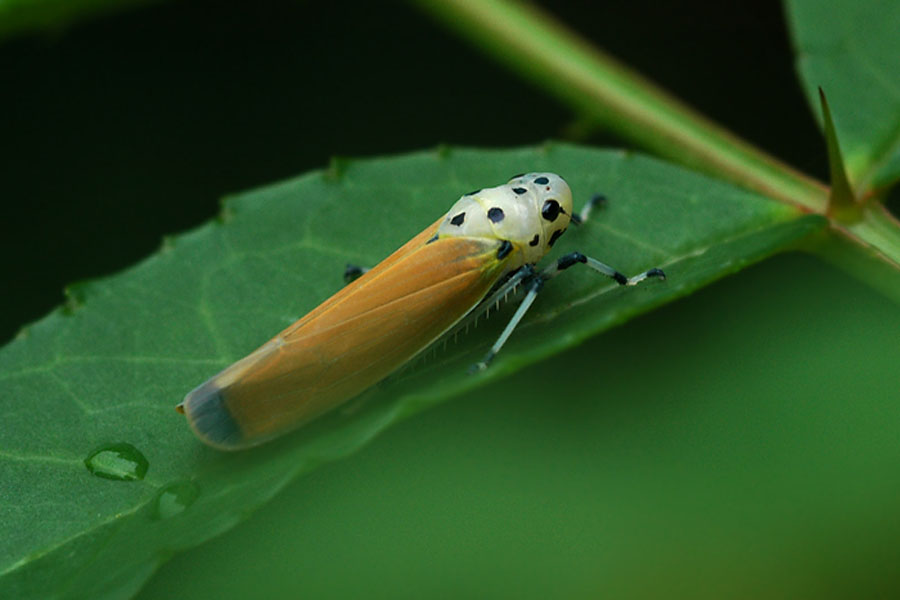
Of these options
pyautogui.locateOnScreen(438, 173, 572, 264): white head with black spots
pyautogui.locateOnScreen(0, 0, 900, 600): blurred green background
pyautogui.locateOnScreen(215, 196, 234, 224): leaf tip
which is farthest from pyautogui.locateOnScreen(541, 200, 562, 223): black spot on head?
pyautogui.locateOnScreen(215, 196, 234, 224): leaf tip

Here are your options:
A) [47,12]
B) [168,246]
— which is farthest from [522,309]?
[47,12]

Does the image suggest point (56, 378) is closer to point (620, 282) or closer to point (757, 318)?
point (620, 282)

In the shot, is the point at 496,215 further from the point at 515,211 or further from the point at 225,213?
the point at 225,213

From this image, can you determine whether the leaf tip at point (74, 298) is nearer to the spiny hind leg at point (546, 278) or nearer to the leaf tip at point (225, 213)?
the leaf tip at point (225, 213)

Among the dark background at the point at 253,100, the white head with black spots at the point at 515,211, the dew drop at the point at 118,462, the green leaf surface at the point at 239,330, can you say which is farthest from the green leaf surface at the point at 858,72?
the dew drop at the point at 118,462

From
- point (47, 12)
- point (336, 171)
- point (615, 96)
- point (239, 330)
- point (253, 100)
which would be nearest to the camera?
point (239, 330)

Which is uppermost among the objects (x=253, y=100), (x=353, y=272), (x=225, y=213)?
(x=253, y=100)
